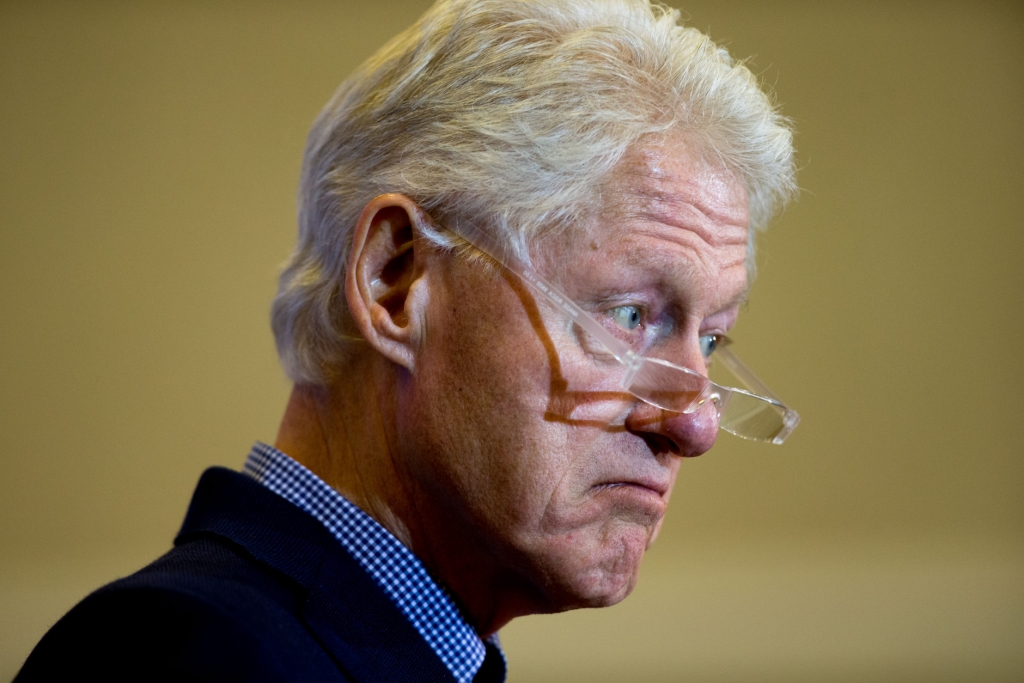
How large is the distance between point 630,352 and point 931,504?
2458mm

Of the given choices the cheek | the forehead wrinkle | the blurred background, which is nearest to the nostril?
the cheek

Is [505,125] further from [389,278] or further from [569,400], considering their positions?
[569,400]

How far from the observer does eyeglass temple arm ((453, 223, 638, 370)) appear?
114cm

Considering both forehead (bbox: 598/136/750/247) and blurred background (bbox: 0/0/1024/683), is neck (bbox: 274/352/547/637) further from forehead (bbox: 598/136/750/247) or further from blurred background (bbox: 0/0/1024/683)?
blurred background (bbox: 0/0/1024/683)

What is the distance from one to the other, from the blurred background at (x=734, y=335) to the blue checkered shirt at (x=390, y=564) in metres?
1.79

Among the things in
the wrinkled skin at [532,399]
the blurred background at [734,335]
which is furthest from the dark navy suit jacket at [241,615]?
the blurred background at [734,335]

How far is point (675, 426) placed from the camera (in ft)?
3.82

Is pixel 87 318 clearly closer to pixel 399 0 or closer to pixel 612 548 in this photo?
pixel 399 0

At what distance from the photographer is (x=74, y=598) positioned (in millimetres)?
2795

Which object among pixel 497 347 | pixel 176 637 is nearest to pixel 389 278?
pixel 497 347

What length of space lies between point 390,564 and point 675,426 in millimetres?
385

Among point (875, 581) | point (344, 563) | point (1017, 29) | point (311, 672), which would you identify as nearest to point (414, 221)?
point (344, 563)

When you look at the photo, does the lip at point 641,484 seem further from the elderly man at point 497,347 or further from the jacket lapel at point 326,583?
the jacket lapel at point 326,583

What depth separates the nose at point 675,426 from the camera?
3.81 ft
